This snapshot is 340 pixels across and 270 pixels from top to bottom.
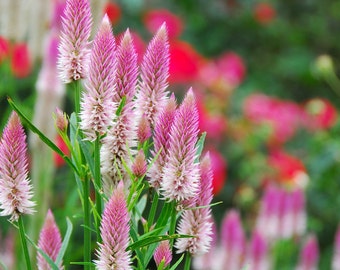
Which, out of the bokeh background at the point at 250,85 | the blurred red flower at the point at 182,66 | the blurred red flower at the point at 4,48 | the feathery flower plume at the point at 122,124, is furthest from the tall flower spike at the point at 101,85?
the blurred red flower at the point at 182,66

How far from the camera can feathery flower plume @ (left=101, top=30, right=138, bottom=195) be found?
955mm

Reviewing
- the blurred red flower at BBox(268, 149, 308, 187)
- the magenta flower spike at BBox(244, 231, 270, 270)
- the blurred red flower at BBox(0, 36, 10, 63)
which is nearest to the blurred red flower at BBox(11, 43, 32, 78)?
the blurred red flower at BBox(0, 36, 10, 63)

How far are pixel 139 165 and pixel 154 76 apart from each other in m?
0.11

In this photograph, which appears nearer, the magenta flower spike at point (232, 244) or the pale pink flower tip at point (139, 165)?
the pale pink flower tip at point (139, 165)

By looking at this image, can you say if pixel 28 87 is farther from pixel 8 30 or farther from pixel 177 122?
pixel 177 122

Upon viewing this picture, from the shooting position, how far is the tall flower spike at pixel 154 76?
97 centimetres

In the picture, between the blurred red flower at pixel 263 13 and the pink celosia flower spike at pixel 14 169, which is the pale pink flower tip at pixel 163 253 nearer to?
the pink celosia flower spike at pixel 14 169

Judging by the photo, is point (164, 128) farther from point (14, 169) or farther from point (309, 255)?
point (309, 255)

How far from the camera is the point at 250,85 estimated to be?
3773mm

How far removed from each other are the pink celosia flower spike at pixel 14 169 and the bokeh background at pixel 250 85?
1.93ft

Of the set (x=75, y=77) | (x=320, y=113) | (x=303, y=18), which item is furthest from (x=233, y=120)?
(x=75, y=77)

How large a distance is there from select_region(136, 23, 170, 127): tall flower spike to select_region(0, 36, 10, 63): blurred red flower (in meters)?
1.08

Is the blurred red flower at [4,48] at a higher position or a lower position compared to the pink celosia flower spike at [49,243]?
higher

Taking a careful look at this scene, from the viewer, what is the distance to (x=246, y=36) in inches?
169
